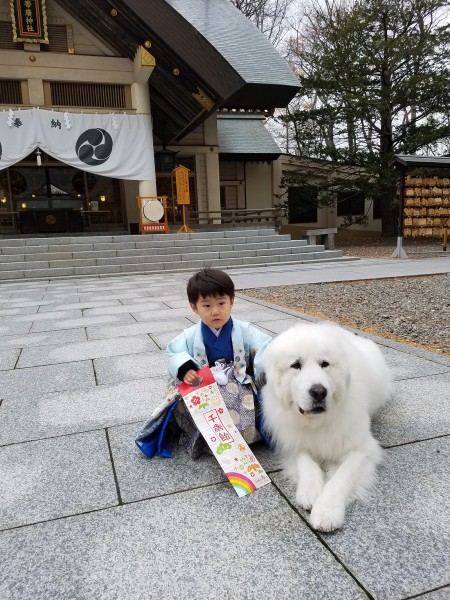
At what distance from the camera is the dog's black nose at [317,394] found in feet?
5.84

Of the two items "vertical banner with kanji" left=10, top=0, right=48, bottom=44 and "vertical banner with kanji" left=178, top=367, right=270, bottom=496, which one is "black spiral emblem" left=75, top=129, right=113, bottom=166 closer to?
"vertical banner with kanji" left=10, top=0, right=48, bottom=44

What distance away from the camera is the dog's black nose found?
1.78m

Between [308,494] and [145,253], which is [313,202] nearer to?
[145,253]

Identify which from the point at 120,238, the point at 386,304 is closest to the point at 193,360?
the point at 386,304

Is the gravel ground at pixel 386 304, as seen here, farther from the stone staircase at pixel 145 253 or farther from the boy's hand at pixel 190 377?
the stone staircase at pixel 145 253

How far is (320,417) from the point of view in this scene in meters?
1.95

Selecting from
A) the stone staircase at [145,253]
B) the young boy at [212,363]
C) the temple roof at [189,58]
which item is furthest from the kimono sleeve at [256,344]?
the temple roof at [189,58]

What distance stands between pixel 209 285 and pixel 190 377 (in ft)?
1.53

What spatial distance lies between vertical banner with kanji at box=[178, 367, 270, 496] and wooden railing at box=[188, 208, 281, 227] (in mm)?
15127

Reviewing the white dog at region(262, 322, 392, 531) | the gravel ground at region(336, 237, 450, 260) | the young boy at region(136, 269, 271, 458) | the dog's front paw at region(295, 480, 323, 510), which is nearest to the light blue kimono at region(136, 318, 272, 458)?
the young boy at region(136, 269, 271, 458)

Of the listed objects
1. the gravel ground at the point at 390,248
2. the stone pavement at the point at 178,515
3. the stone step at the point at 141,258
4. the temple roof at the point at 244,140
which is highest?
the temple roof at the point at 244,140

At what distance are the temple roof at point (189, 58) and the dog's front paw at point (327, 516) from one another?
13.1 m

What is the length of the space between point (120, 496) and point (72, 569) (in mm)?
431

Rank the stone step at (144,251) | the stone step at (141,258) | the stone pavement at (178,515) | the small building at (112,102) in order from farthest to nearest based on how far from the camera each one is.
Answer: the small building at (112,102), the stone step at (144,251), the stone step at (141,258), the stone pavement at (178,515)
